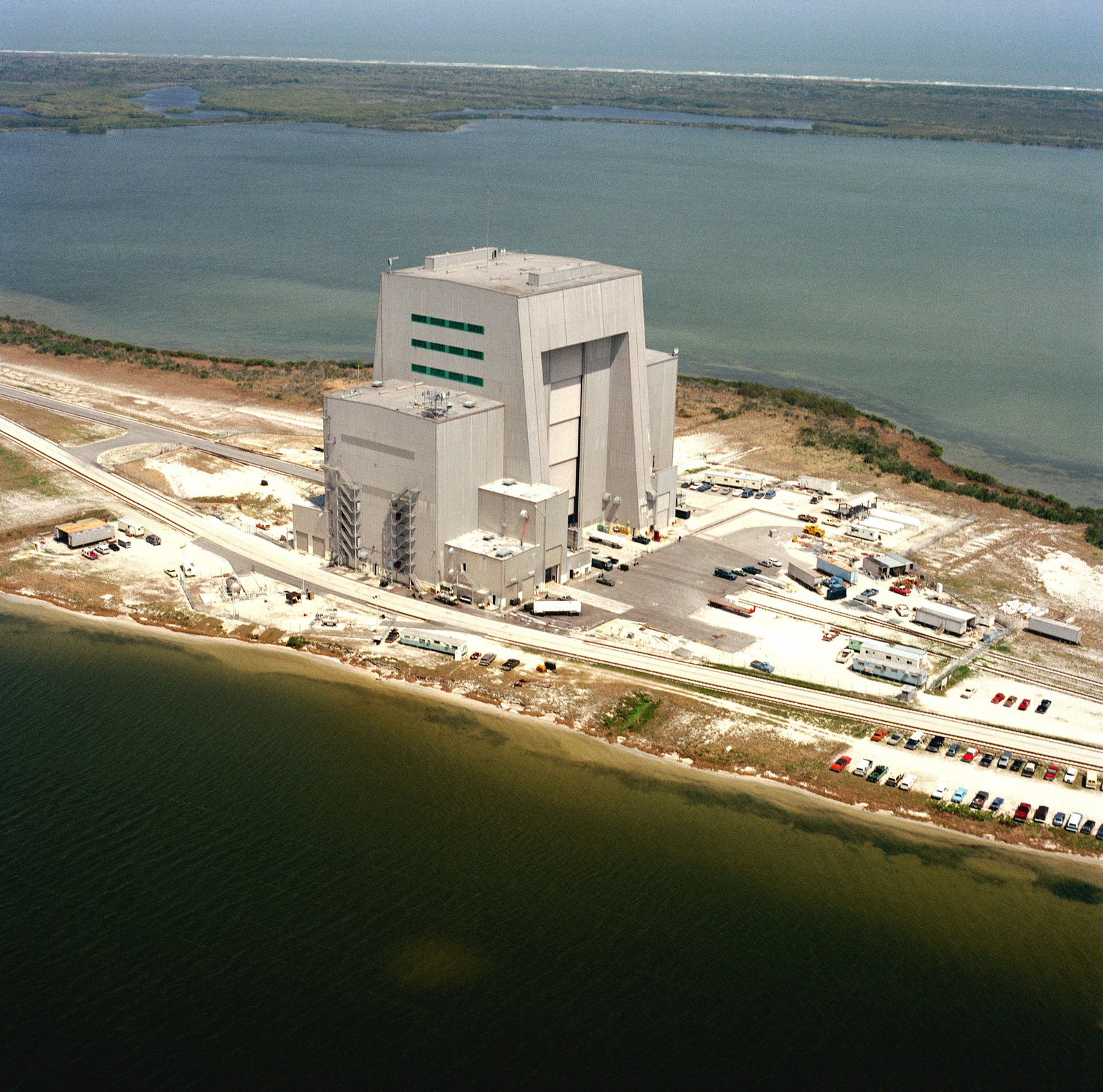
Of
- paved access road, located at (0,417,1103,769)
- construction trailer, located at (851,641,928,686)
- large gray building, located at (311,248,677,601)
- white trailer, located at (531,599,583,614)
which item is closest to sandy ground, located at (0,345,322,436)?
paved access road, located at (0,417,1103,769)

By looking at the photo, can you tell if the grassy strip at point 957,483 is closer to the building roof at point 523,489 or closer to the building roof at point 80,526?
the building roof at point 523,489

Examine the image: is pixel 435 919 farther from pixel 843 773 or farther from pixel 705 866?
pixel 843 773

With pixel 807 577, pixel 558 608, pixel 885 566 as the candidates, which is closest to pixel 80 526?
pixel 558 608

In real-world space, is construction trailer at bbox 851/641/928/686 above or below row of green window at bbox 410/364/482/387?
below

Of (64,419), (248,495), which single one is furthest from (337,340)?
(248,495)

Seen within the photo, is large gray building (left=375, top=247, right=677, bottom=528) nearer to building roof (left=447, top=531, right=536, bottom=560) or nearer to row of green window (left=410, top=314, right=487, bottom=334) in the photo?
row of green window (left=410, top=314, right=487, bottom=334)

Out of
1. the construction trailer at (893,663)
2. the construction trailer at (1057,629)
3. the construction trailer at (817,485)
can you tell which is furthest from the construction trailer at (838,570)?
the construction trailer at (817,485)
